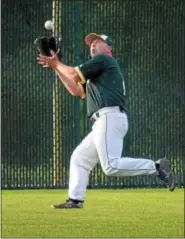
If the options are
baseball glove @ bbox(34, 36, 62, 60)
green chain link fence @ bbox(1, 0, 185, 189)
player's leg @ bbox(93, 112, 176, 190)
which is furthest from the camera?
green chain link fence @ bbox(1, 0, 185, 189)

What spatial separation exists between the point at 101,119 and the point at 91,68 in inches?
21.2

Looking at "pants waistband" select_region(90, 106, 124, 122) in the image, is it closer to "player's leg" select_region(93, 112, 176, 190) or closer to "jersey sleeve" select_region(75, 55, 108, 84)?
"player's leg" select_region(93, 112, 176, 190)

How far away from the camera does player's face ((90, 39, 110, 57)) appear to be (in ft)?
34.0

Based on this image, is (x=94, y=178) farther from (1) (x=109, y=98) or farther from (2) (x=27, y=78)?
(1) (x=109, y=98)

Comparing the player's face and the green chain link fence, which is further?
the green chain link fence

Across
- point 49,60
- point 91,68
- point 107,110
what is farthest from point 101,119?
point 49,60

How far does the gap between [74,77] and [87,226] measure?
185cm

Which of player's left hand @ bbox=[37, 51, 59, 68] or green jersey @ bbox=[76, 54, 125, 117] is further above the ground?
player's left hand @ bbox=[37, 51, 59, 68]

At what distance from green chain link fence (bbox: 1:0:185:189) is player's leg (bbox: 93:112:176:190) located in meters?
5.24

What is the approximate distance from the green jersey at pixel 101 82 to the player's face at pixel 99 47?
0.18m

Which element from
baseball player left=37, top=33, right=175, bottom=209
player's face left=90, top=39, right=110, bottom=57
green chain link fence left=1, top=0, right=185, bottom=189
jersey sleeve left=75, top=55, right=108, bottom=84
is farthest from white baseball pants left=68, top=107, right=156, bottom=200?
green chain link fence left=1, top=0, right=185, bottom=189

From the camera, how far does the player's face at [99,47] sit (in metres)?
10.4

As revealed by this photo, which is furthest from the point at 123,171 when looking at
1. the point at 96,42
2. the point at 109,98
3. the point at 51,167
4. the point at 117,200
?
the point at 51,167

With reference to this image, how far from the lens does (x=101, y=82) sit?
10.1 m
